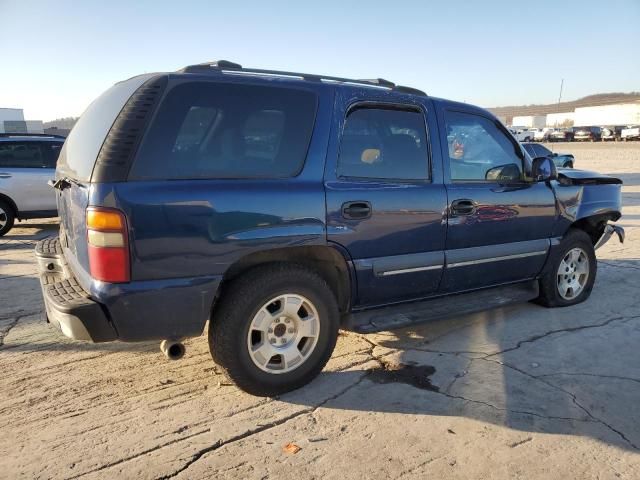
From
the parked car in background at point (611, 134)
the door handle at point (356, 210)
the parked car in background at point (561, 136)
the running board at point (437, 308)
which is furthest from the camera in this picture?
the parked car in background at point (561, 136)

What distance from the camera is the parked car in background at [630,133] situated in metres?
44.4

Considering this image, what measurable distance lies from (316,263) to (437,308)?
45.7 inches

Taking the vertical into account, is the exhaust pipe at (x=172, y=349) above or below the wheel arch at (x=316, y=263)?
A: below

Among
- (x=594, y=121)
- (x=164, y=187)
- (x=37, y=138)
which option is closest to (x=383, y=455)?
(x=164, y=187)

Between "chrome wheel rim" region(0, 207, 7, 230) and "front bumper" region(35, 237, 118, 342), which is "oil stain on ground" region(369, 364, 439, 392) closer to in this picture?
"front bumper" region(35, 237, 118, 342)

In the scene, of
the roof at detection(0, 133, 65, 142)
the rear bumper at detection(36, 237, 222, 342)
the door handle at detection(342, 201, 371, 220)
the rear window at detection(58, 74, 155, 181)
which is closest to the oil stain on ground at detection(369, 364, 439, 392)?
the door handle at detection(342, 201, 371, 220)

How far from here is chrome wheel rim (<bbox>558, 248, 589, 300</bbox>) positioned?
4785 millimetres

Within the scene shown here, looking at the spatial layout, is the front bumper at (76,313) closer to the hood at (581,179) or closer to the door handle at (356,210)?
the door handle at (356,210)

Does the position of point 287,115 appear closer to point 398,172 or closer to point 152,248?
point 398,172

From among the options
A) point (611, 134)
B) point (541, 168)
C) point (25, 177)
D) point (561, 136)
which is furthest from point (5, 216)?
point (561, 136)

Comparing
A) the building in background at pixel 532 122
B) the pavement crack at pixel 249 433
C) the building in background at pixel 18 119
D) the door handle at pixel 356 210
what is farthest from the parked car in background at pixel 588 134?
the pavement crack at pixel 249 433

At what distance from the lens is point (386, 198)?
337 cm

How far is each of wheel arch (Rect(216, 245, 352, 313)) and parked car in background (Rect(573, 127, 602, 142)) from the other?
2083 inches

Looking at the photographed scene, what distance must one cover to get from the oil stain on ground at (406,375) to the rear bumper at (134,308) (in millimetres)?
1332
